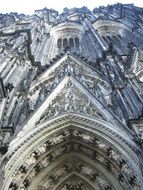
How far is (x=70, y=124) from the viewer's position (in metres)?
11.3

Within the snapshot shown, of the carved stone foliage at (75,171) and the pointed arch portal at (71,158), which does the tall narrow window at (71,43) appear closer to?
the pointed arch portal at (71,158)

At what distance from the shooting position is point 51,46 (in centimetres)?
2517

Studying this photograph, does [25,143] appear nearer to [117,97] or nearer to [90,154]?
[90,154]

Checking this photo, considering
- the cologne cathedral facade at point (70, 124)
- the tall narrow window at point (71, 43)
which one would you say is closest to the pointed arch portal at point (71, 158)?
the cologne cathedral facade at point (70, 124)

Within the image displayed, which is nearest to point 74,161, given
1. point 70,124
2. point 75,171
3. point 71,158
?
point 71,158

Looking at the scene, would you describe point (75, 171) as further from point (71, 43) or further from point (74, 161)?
point (71, 43)

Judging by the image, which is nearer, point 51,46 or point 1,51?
point 1,51

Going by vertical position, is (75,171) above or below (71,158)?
below

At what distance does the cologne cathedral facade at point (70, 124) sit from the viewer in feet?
32.6

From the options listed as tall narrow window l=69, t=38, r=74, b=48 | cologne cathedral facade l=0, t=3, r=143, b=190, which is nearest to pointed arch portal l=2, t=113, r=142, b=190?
cologne cathedral facade l=0, t=3, r=143, b=190

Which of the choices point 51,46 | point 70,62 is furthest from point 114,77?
point 51,46

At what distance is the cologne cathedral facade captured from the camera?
32.6 feet

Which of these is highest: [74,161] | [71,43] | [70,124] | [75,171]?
[71,43]

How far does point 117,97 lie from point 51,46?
13342 mm
